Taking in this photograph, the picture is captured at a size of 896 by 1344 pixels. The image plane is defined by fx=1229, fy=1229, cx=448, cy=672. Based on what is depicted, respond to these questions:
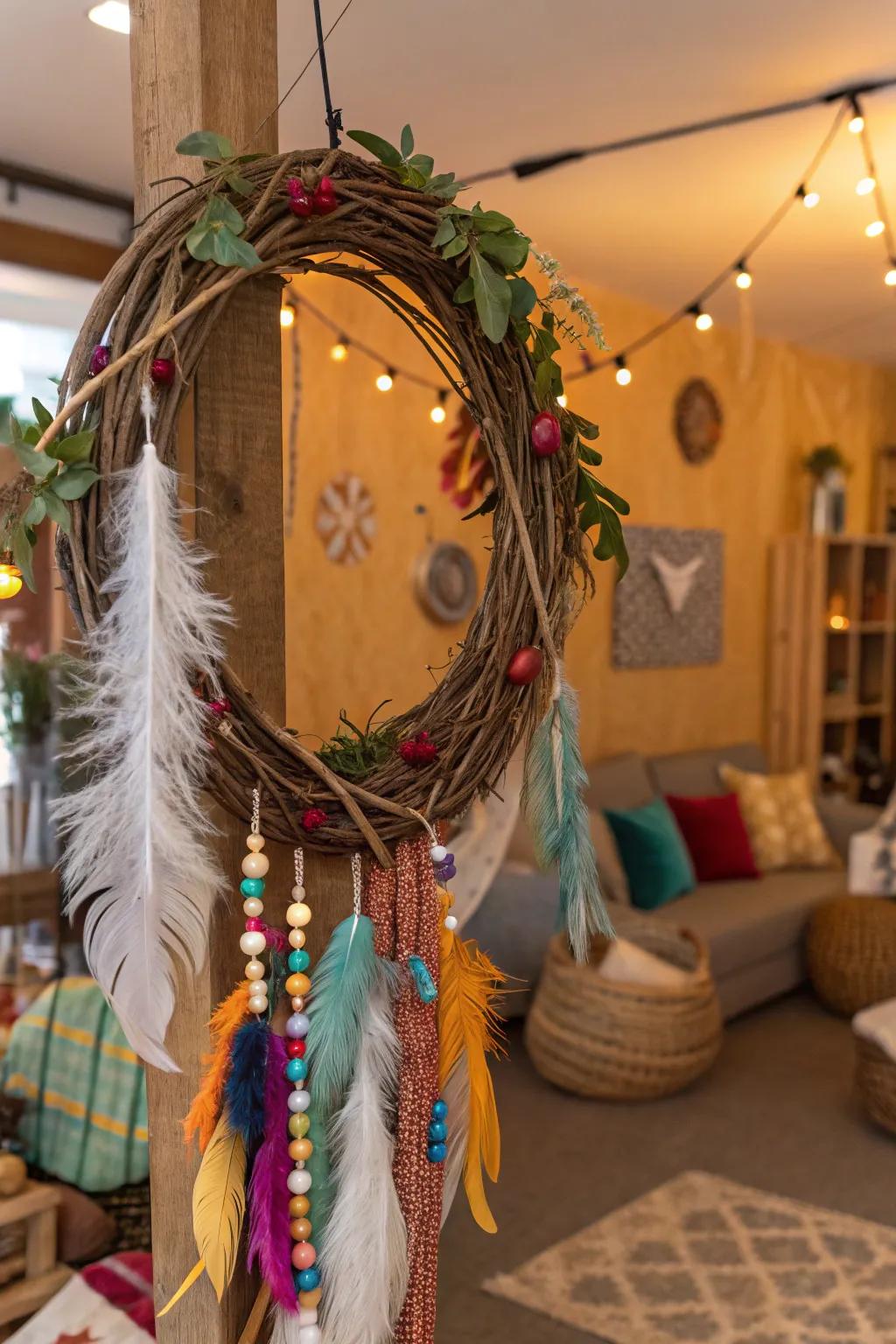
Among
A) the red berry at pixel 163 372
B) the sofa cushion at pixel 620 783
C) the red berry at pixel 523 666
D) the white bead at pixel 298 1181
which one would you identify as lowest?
the sofa cushion at pixel 620 783

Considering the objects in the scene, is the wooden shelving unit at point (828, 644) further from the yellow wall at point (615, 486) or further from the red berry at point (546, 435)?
the red berry at point (546, 435)

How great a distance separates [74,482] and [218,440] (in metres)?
0.19

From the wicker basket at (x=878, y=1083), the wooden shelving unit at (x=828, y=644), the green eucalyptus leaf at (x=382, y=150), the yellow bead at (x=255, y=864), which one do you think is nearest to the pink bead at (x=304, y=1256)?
the yellow bead at (x=255, y=864)

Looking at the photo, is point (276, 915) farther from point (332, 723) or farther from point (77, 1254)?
point (332, 723)

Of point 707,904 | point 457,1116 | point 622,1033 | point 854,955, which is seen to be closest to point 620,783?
point 707,904

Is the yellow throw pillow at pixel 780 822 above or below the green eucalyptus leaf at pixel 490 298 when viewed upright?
below


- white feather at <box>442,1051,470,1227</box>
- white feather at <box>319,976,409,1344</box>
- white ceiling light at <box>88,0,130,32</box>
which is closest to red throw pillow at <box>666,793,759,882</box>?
white ceiling light at <box>88,0,130,32</box>

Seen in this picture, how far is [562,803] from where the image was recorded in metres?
1.27

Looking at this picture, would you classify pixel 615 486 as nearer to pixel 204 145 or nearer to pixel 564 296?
pixel 564 296

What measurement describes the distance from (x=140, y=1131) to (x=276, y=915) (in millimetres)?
1456

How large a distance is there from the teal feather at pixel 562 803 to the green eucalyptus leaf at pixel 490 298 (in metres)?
0.35

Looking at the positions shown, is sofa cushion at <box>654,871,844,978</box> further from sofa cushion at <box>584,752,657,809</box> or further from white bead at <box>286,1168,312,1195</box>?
white bead at <box>286,1168,312,1195</box>

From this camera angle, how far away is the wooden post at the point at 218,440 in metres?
1.20

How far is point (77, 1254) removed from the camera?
7.84 ft
